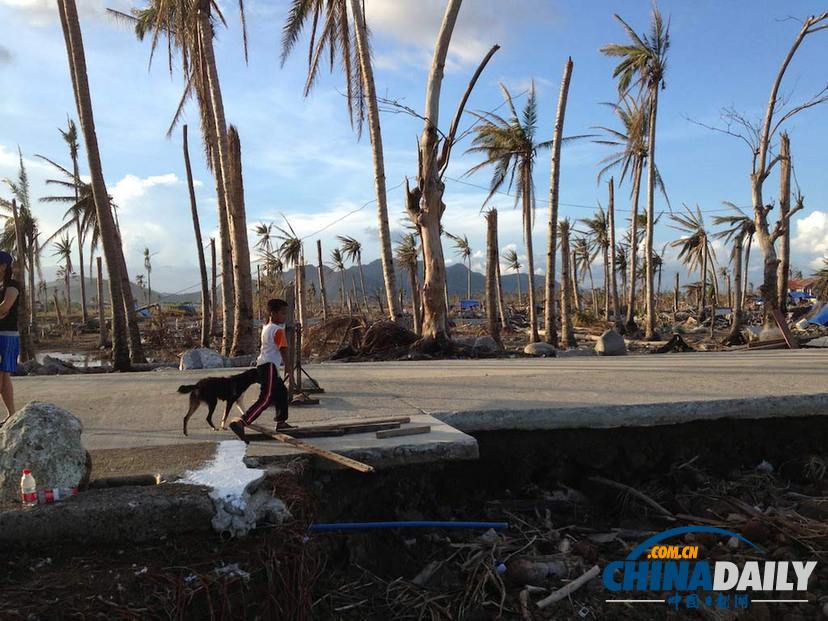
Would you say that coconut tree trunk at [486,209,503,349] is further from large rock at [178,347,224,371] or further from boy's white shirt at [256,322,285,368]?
boy's white shirt at [256,322,285,368]

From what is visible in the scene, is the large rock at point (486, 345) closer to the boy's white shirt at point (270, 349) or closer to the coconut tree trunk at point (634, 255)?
the boy's white shirt at point (270, 349)

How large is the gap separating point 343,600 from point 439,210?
1043cm

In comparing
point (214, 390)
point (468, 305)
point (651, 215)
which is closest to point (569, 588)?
point (214, 390)

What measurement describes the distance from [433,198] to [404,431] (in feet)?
30.2

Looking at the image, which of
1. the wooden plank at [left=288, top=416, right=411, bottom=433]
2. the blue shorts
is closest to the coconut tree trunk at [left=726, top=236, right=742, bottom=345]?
the wooden plank at [left=288, top=416, right=411, bottom=433]

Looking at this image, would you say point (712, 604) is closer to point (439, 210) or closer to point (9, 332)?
point (9, 332)

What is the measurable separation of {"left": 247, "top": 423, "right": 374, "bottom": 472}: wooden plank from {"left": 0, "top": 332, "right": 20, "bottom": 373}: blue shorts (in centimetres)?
263

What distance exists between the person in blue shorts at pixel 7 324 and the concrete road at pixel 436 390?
0.60m

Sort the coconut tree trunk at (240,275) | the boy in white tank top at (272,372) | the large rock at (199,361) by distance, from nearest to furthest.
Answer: the boy in white tank top at (272,372) → the large rock at (199,361) → the coconut tree trunk at (240,275)

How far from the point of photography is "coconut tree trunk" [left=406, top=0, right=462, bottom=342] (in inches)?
510

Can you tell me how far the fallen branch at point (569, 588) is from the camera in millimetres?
3711

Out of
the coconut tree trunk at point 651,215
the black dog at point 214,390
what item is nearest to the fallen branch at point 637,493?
the black dog at point 214,390

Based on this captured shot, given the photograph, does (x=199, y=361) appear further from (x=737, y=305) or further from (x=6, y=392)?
(x=737, y=305)

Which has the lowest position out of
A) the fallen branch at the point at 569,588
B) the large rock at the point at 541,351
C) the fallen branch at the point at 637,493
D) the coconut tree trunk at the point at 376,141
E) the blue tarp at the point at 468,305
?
the fallen branch at the point at 569,588
